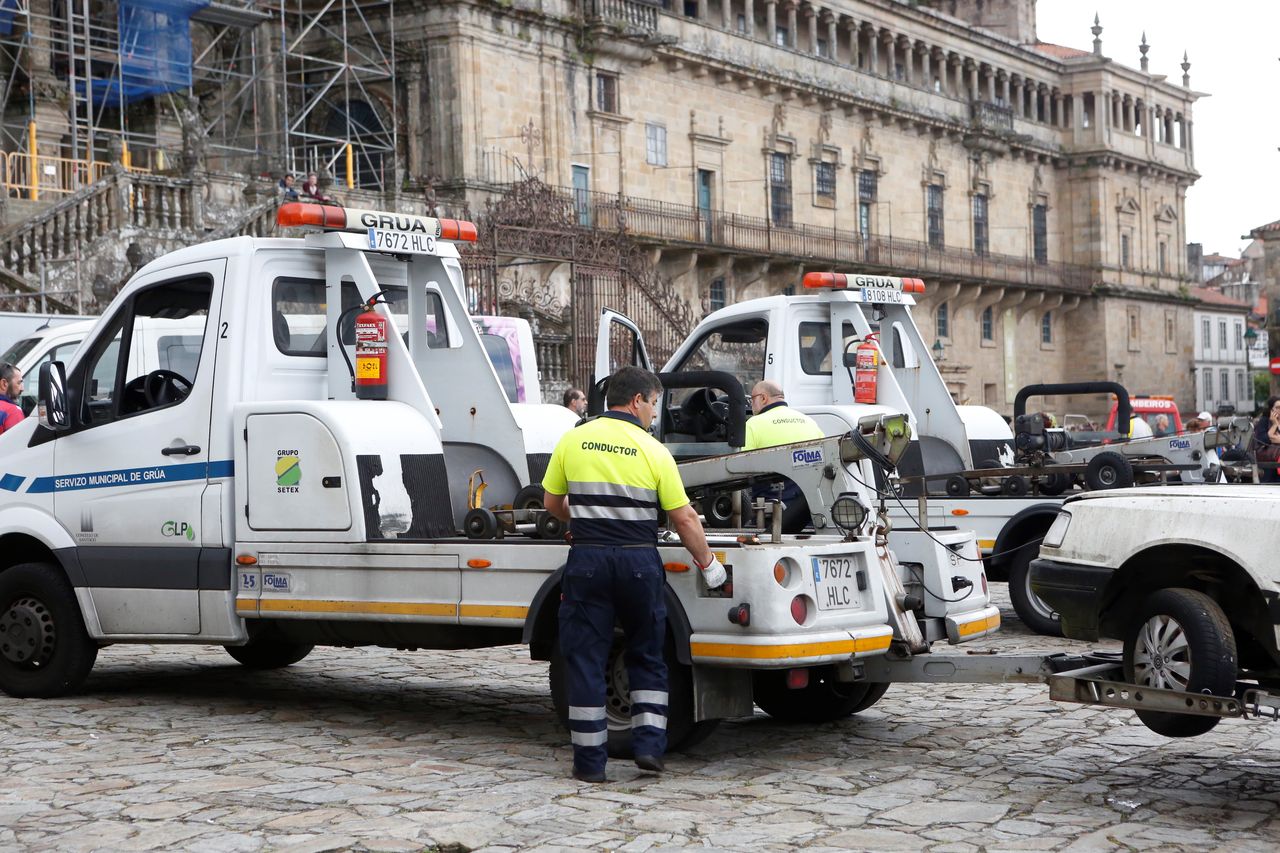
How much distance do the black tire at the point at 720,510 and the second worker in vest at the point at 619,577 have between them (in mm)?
1822

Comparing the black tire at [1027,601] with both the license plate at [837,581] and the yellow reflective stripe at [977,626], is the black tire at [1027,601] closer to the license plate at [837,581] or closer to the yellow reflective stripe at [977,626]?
the yellow reflective stripe at [977,626]

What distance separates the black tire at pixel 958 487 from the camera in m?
13.8

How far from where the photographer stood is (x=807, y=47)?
51625 mm

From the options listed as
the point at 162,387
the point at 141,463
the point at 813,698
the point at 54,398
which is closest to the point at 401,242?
the point at 162,387

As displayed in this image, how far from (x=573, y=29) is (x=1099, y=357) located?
31022mm

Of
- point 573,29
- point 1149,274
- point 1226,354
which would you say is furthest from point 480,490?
point 1226,354

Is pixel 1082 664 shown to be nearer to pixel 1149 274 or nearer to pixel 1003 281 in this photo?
pixel 1003 281

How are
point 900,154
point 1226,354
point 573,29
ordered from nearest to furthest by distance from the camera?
point 573,29, point 900,154, point 1226,354

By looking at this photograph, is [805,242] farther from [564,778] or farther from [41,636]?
[564,778]

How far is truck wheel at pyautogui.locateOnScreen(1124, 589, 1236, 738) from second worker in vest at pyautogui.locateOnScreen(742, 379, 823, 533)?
272 cm

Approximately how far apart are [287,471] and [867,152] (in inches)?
1793

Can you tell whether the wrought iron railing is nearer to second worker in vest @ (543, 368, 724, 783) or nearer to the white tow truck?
the white tow truck

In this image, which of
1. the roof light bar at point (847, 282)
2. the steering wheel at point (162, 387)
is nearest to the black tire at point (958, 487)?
the roof light bar at point (847, 282)

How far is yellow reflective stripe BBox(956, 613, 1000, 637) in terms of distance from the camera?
8.67 m
